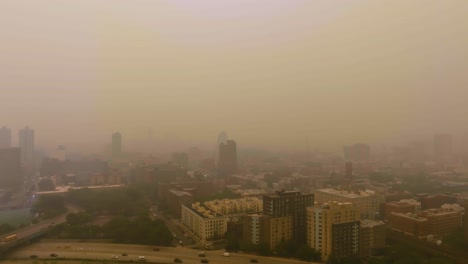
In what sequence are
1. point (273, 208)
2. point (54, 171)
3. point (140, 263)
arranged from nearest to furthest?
point (140, 263) < point (273, 208) < point (54, 171)

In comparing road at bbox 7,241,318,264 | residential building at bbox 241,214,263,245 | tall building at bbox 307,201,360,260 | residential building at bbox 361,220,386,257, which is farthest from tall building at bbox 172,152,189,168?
residential building at bbox 361,220,386,257

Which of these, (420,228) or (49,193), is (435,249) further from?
(49,193)

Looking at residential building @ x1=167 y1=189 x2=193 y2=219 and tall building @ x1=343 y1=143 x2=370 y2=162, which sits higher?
tall building @ x1=343 y1=143 x2=370 y2=162

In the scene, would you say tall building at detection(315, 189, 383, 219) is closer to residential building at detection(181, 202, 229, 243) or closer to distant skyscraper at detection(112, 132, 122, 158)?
residential building at detection(181, 202, 229, 243)

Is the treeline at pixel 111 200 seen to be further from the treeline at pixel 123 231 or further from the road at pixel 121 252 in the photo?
the road at pixel 121 252

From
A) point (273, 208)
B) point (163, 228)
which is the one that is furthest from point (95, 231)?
point (273, 208)

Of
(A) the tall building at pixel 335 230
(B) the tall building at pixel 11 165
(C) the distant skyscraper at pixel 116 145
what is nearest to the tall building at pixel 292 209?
(A) the tall building at pixel 335 230
